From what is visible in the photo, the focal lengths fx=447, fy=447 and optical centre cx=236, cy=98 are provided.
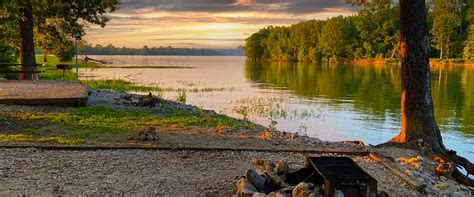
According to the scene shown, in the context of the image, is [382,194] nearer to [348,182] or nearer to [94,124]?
[348,182]

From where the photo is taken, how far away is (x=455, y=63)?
8519 centimetres

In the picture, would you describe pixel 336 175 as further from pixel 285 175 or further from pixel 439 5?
pixel 439 5

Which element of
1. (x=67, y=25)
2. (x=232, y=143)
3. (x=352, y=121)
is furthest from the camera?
(x=67, y=25)

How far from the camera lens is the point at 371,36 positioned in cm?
10394

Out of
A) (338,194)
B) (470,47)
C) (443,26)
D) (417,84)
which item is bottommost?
(338,194)

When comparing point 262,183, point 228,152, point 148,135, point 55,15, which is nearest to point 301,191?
point 262,183

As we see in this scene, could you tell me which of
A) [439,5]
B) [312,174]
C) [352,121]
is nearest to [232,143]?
[312,174]

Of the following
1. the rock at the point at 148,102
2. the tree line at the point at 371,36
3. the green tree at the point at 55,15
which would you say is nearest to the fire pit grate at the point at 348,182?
the rock at the point at 148,102

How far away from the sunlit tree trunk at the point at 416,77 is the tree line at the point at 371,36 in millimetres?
51500

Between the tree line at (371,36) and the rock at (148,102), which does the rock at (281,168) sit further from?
the tree line at (371,36)

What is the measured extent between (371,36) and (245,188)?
340ft

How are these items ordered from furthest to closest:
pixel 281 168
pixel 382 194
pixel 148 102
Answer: pixel 148 102 → pixel 281 168 → pixel 382 194

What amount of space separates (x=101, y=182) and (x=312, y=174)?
3.38 metres

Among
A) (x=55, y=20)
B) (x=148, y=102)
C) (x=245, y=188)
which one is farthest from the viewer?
(x=55, y=20)
